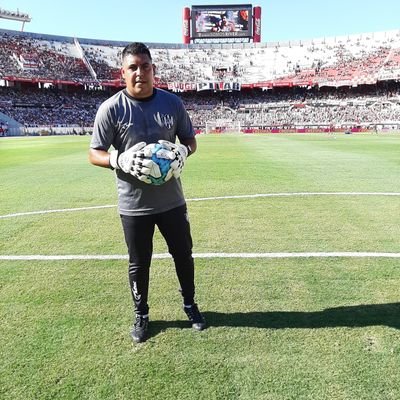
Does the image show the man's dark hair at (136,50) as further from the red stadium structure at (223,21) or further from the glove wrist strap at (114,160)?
the red stadium structure at (223,21)

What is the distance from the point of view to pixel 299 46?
7888 centimetres

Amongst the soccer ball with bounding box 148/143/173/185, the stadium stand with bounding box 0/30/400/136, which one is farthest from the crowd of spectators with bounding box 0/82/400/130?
the soccer ball with bounding box 148/143/173/185

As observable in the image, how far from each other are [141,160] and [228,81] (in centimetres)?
7403

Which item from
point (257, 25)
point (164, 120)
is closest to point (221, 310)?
point (164, 120)

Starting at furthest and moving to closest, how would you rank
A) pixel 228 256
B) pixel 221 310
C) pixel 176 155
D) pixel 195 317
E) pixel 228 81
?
pixel 228 81, pixel 228 256, pixel 221 310, pixel 195 317, pixel 176 155

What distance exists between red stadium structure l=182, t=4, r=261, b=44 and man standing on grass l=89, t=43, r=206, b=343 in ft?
266

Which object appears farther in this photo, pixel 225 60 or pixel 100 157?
pixel 225 60

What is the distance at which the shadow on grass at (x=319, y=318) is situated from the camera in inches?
141

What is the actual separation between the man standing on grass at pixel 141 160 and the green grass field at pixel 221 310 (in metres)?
0.39

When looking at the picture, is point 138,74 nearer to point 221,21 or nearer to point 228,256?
point 228,256

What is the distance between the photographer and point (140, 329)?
3.49 m

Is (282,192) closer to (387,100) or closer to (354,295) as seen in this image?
(354,295)

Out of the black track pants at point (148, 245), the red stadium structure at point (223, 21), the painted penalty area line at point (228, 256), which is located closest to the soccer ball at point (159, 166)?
the black track pants at point (148, 245)

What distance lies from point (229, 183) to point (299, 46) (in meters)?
75.8
